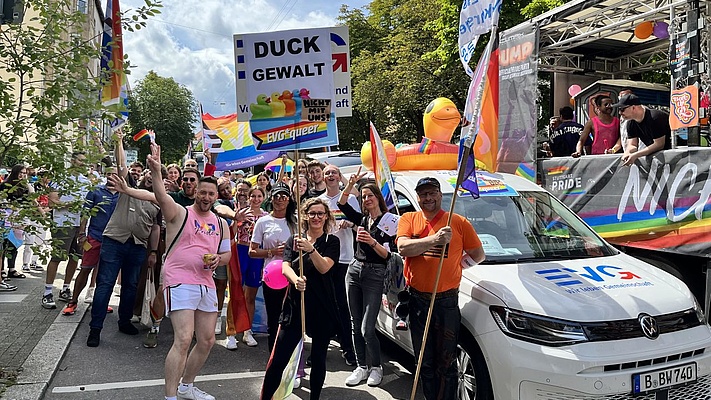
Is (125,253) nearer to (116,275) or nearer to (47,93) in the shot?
(116,275)

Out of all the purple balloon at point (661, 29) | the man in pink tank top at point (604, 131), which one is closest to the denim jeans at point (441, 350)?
the man in pink tank top at point (604, 131)

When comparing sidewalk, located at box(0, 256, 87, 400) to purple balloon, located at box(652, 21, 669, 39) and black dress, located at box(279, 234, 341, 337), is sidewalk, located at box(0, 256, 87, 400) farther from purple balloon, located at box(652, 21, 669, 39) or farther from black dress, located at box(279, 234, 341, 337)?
purple balloon, located at box(652, 21, 669, 39)

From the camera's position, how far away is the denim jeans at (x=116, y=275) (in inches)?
243

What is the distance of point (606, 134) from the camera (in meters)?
8.39

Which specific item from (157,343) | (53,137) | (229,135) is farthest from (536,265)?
(229,135)

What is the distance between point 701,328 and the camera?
4.01 meters

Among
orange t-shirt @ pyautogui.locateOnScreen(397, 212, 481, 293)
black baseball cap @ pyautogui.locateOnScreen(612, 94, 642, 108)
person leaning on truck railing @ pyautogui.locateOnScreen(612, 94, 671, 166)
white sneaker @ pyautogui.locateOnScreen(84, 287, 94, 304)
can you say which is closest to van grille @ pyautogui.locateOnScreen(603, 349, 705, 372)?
orange t-shirt @ pyautogui.locateOnScreen(397, 212, 481, 293)

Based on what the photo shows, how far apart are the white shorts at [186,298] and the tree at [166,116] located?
4714 cm

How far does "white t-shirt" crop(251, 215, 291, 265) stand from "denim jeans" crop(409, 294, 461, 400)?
1980 mm

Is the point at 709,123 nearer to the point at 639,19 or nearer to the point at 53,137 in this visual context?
the point at 639,19

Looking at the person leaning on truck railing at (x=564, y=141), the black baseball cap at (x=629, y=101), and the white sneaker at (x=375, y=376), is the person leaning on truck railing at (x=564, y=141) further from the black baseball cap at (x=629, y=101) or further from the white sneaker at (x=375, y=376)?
the white sneaker at (x=375, y=376)

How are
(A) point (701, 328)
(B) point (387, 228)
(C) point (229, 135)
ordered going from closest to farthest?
1. (A) point (701, 328)
2. (B) point (387, 228)
3. (C) point (229, 135)

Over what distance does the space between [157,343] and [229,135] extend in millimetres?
6482

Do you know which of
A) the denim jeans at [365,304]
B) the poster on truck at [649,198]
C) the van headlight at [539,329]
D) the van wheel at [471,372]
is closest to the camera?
the van headlight at [539,329]
